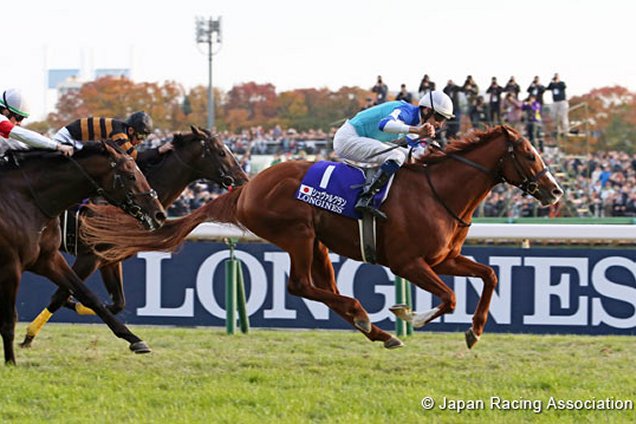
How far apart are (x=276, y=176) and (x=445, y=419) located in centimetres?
267

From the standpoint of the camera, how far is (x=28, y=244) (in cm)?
661

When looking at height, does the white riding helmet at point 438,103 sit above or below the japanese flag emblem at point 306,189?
above

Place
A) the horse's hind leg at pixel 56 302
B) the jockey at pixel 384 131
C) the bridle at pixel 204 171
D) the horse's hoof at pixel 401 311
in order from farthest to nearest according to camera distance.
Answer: the bridle at pixel 204 171, the horse's hind leg at pixel 56 302, the jockey at pixel 384 131, the horse's hoof at pixel 401 311

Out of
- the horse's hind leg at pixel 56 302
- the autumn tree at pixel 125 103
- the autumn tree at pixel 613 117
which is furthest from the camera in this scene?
the autumn tree at pixel 125 103

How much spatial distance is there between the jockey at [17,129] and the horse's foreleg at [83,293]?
713mm

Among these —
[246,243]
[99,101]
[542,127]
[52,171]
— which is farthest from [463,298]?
[99,101]

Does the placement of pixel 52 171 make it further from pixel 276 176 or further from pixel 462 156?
pixel 462 156

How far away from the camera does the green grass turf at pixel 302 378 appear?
5.25 m

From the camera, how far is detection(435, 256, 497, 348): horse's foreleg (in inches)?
274

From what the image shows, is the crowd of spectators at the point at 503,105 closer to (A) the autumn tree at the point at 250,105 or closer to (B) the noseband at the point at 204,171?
(B) the noseband at the point at 204,171

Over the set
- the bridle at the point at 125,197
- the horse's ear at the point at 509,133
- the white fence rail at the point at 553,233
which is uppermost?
the horse's ear at the point at 509,133

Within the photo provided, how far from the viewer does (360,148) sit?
283 inches

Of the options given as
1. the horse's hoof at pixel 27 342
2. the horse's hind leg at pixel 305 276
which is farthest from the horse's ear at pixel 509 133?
the horse's hoof at pixel 27 342

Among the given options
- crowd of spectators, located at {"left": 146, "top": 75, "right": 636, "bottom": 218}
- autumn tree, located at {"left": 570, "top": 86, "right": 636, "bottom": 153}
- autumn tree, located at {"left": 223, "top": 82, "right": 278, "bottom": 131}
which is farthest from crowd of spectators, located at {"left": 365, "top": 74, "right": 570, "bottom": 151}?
autumn tree, located at {"left": 223, "top": 82, "right": 278, "bottom": 131}
